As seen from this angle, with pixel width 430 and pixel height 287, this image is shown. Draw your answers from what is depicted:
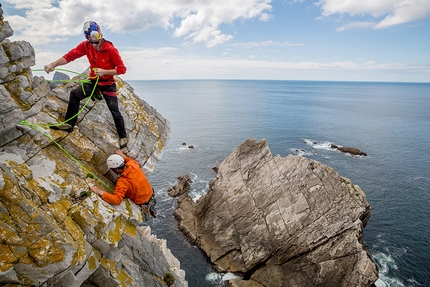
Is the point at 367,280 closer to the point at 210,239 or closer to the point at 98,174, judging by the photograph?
the point at 210,239

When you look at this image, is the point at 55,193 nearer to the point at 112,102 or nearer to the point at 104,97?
the point at 112,102

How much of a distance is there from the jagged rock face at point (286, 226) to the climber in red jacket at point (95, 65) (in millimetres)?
27099

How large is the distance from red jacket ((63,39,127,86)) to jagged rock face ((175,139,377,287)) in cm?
2844

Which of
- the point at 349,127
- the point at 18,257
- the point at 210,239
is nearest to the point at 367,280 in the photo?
the point at 210,239

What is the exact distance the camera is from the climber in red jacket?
33.3 feet

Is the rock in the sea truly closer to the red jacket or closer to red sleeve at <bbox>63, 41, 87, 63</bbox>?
the red jacket

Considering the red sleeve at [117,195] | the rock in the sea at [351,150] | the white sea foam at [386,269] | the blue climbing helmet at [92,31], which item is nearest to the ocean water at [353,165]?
the white sea foam at [386,269]

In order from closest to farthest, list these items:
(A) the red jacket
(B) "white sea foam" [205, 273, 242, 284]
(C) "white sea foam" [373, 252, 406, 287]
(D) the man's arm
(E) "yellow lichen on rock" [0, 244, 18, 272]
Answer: (E) "yellow lichen on rock" [0, 244, 18, 272]
(D) the man's arm
(A) the red jacket
(C) "white sea foam" [373, 252, 406, 287]
(B) "white sea foam" [205, 273, 242, 284]

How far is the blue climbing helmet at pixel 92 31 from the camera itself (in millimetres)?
9672

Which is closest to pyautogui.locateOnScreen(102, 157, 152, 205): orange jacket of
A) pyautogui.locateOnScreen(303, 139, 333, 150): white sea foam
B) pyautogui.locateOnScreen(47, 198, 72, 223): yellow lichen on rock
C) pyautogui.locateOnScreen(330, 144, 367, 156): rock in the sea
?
pyautogui.locateOnScreen(47, 198, 72, 223): yellow lichen on rock

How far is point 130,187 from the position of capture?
433 inches

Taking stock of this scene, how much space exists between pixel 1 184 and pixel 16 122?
2900mm

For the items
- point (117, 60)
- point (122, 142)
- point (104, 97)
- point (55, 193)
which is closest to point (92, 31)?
point (117, 60)

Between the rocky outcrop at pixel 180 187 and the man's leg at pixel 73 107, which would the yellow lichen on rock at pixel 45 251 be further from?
the rocky outcrop at pixel 180 187
